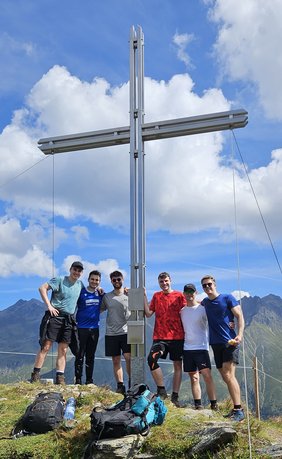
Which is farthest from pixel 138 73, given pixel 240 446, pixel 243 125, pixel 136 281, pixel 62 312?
pixel 240 446

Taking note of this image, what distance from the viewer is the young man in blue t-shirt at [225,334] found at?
8250mm

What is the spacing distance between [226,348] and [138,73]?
5.95m

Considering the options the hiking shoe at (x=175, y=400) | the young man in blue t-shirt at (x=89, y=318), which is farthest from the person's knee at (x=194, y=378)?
the young man in blue t-shirt at (x=89, y=318)

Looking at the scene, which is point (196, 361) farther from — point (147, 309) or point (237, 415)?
point (147, 309)

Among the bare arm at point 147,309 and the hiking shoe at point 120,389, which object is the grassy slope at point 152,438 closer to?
the hiking shoe at point 120,389

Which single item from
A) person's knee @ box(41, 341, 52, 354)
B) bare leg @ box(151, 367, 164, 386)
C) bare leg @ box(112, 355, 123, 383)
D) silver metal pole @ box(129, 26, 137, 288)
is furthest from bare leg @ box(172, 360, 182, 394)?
person's knee @ box(41, 341, 52, 354)

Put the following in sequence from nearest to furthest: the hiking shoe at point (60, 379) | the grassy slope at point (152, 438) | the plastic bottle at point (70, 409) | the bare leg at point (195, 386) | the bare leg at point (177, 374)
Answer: the grassy slope at point (152, 438)
the plastic bottle at point (70, 409)
the bare leg at point (195, 386)
the bare leg at point (177, 374)
the hiking shoe at point (60, 379)

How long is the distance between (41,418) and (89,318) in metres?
2.58

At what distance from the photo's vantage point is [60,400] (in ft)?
28.8

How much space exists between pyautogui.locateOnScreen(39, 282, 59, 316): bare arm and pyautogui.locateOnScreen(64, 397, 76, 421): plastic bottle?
68.3 inches

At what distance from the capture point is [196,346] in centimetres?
901

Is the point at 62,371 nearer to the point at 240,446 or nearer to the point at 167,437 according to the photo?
the point at 167,437

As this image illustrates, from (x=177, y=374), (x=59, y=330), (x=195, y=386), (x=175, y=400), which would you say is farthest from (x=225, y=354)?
(x=59, y=330)

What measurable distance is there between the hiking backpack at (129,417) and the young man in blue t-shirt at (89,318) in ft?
9.01
